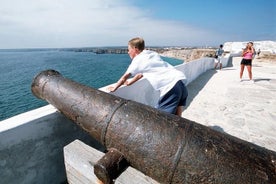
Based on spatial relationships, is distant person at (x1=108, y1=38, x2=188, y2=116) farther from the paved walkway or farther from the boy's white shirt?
the paved walkway

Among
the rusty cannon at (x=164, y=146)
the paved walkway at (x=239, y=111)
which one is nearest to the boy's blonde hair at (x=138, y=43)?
the rusty cannon at (x=164, y=146)

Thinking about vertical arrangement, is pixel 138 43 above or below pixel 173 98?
above

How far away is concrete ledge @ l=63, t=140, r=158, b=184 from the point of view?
1.56 m

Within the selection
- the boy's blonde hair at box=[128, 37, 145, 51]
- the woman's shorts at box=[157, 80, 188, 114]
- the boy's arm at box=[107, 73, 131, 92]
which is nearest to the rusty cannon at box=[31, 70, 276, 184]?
the boy's arm at box=[107, 73, 131, 92]

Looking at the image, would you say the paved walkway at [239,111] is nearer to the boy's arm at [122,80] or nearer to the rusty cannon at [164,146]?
the boy's arm at [122,80]

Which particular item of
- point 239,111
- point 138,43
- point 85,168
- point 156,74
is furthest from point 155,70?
point 239,111

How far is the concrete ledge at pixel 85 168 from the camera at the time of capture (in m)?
1.56

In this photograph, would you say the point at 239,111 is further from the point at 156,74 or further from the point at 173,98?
the point at 156,74

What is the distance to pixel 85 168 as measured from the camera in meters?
1.79

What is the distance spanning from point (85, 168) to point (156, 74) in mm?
1505

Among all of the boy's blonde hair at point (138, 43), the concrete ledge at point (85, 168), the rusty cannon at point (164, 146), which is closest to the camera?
the rusty cannon at point (164, 146)

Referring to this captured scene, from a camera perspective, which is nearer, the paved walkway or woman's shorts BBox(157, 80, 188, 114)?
woman's shorts BBox(157, 80, 188, 114)

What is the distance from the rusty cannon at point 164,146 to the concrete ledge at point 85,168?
7cm

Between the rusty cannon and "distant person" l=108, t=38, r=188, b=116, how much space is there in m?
0.70
